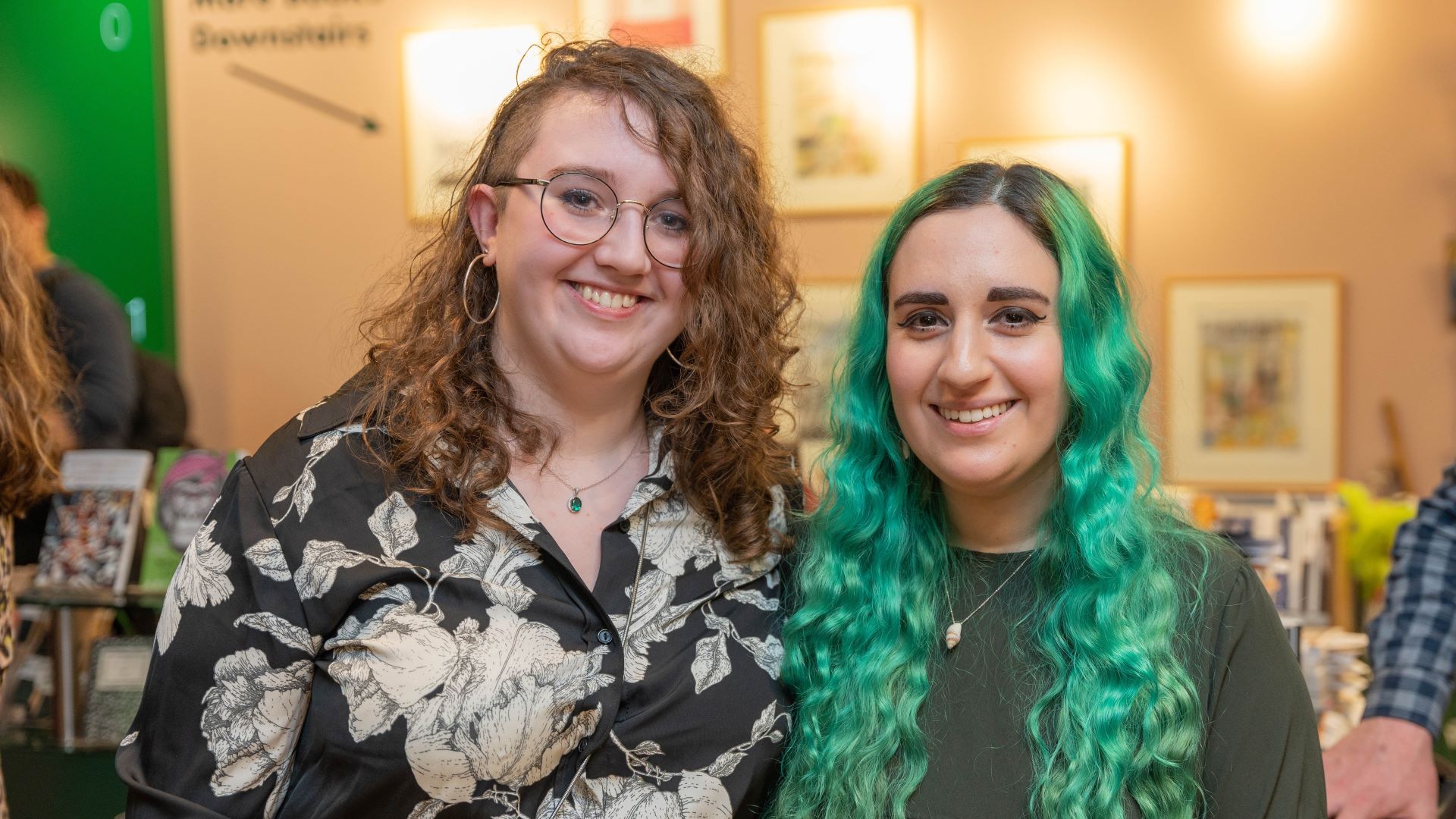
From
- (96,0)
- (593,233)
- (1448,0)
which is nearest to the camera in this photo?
(593,233)

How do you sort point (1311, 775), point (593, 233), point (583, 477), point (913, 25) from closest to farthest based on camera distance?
point (1311, 775) < point (593, 233) < point (583, 477) < point (913, 25)

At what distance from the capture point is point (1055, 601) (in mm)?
1596

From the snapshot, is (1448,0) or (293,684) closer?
(293,684)

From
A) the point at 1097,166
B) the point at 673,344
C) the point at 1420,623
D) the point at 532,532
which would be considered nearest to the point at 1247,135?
the point at 1097,166

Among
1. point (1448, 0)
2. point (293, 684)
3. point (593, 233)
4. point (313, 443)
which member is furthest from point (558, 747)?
point (1448, 0)

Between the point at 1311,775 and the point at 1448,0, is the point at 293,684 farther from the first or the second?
the point at 1448,0

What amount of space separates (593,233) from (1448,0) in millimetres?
3877

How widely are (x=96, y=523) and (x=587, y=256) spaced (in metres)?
1.60

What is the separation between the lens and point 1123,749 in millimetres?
1460

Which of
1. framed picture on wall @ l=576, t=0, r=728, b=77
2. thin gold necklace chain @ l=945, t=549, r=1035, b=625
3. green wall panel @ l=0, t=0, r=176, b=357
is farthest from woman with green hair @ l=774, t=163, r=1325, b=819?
green wall panel @ l=0, t=0, r=176, b=357

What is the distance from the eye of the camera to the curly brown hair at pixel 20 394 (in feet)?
6.16

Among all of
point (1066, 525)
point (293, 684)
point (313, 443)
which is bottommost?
point (293, 684)

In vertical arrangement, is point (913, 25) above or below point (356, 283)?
above

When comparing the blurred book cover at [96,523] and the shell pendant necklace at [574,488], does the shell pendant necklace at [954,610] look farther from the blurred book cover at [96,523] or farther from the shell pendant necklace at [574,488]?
the blurred book cover at [96,523]
